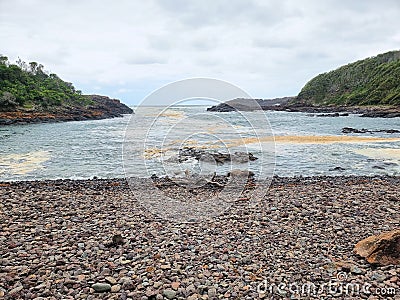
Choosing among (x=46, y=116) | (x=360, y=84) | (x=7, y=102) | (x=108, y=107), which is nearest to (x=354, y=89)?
(x=360, y=84)

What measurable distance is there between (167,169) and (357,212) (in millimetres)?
8742

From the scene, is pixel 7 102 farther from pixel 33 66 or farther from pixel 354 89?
pixel 354 89

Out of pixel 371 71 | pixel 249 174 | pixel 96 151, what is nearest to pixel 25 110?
pixel 96 151

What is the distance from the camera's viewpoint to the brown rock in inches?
169

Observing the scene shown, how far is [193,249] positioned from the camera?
507 centimetres

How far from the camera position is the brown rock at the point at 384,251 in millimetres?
4293

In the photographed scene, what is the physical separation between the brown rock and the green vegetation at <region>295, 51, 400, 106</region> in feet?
216

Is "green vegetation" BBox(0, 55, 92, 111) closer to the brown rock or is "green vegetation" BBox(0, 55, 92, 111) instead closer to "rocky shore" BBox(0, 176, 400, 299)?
"rocky shore" BBox(0, 176, 400, 299)

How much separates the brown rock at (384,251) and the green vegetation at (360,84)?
2595 inches

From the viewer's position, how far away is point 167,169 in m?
14.0

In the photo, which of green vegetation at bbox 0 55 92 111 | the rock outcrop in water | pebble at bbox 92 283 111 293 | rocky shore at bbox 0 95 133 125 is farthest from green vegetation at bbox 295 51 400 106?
pebble at bbox 92 283 111 293

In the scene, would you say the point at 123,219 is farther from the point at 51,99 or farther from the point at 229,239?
the point at 51,99

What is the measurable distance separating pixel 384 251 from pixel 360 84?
313 feet

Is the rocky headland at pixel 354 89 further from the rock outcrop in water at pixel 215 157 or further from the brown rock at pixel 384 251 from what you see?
the brown rock at pixel 384 251
